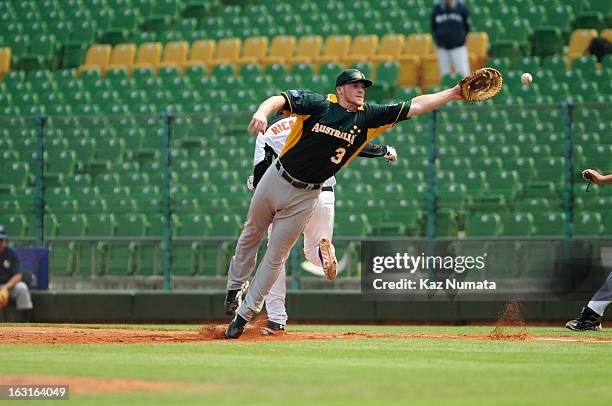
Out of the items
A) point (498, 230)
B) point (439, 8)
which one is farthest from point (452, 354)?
point (439, 8)

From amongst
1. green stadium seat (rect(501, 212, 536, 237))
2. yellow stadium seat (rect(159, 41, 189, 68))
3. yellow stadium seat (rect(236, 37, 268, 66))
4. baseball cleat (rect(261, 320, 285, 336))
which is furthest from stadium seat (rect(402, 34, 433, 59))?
baseball cleat (rect(261, 320, 285, 336))

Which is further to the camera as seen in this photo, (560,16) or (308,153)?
(560,16)

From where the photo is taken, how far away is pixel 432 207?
1477cm

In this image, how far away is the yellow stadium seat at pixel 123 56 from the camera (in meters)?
25.3

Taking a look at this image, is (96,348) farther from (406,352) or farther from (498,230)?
(498,230)

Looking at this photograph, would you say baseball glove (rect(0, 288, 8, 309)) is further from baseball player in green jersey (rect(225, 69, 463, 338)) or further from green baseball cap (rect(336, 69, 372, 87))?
green baseball cap (rect(336, 69, 372, 87))

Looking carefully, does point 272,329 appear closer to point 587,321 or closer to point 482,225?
point 587,321

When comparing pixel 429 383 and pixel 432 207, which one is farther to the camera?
pixel 432 207

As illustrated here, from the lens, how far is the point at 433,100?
9789 millimetres

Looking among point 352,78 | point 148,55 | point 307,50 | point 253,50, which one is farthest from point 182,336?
point 148,55

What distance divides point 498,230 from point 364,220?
5.90ft

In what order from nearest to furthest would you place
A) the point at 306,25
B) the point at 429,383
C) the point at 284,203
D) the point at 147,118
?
the point at 429,383, the point at 284,203, the point at 147,118, the point at 306,25

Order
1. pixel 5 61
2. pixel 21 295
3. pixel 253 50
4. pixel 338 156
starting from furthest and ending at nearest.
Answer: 1. pixel 5 61
2. pixel 253 50
3. pixel 21 295
4. pixel 338 156

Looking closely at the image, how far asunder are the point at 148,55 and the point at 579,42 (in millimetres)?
9624
